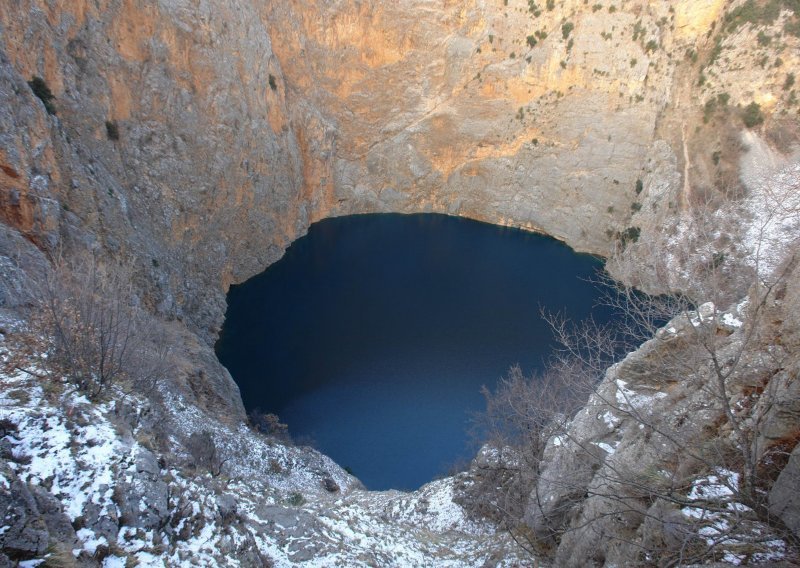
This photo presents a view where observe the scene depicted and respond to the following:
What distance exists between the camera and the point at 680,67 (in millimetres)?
34500

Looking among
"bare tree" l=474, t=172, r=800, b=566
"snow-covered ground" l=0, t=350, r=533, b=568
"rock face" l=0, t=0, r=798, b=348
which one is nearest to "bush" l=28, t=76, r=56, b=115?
"rock face" l=0, t=0, r=798, b=348

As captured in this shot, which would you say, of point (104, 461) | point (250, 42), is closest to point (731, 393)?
point (104, 461)

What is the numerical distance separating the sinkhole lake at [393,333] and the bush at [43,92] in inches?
494

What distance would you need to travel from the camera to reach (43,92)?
19.0 m

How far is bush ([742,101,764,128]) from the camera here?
97.7ft

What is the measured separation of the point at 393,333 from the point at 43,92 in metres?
18.7

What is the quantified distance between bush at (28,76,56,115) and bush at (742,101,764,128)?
3753cm

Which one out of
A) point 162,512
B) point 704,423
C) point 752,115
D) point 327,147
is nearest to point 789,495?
point 704,423

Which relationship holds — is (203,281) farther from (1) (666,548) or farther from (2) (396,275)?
(1) (666,548)

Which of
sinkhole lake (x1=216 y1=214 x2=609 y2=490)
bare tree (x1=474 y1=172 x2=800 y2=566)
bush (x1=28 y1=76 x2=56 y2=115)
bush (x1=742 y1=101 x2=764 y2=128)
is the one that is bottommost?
sinkhole lake (x1=216 y1=214 x2=609 y2=490)

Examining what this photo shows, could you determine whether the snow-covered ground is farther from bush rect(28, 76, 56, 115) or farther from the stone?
bush rect(28, 76, 56, 115)

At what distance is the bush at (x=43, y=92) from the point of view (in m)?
18.6

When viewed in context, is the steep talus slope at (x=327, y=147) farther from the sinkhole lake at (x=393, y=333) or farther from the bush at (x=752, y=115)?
the sinkhole lake at (x=393, y=333)

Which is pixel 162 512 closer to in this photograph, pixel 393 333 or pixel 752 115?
pixel 393 333
